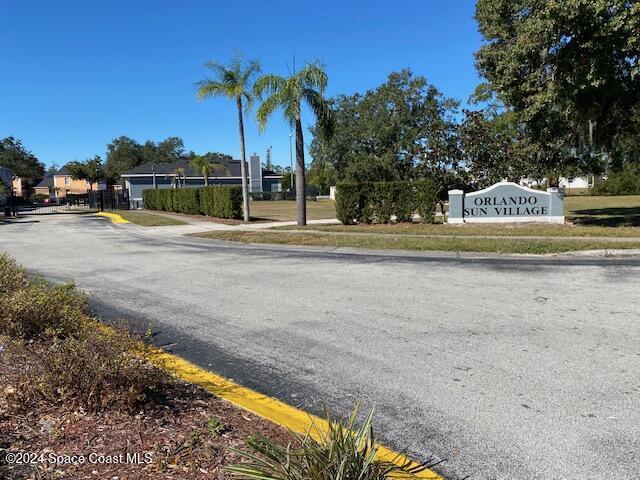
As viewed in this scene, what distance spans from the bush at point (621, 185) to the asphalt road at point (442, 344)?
60.8 meters

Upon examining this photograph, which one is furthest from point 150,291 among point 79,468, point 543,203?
point 543,203

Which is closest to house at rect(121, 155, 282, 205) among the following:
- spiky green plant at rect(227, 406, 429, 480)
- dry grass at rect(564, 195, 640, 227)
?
dry grass at rect(564, 195, 640, 227)

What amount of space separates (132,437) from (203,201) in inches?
1100

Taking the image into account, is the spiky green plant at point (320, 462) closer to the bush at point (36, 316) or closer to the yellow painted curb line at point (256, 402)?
the yellow painted curb line at point (256, 402)

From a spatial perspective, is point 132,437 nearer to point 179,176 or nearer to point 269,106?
point 269,106

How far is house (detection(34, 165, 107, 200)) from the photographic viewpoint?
91356mm

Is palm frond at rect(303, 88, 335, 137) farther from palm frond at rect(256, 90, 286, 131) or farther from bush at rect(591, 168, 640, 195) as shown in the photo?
bush at rect(591, 168, 640, 195)

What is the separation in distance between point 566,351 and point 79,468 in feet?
13.8

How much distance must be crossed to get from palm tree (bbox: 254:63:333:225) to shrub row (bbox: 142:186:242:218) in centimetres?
672

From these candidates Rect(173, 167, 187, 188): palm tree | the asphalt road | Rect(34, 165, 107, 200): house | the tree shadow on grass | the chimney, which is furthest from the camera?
Rect(34, 165, 107, 200): house

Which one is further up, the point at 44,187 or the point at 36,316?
the point at 44,187

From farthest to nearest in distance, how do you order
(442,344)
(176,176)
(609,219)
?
(176,176), (609,219), (442,344)

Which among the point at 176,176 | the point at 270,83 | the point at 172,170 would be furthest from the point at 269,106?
the point at 172,170

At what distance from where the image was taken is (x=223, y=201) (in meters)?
26.7
